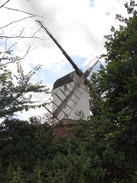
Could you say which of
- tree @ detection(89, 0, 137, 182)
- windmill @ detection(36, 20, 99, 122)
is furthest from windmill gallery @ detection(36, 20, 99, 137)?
tree @ detection(89, 0, 137, 182)

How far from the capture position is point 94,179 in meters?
5.37

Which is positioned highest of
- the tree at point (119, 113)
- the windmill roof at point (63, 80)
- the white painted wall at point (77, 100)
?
the windmill roof at point (63, 80)

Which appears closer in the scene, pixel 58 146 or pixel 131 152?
pixel 131 152

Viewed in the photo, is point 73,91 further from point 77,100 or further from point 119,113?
point 119,113

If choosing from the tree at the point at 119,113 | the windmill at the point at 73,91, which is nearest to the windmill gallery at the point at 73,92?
the windmill at the point at 73,91

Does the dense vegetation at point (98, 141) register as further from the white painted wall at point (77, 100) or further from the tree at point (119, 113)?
the white painted wall at point (77, 100)

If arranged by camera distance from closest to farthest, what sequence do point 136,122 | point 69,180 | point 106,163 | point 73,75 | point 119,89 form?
point 69,180, point 106,163, point 136,122, point 119,89, point 73,75

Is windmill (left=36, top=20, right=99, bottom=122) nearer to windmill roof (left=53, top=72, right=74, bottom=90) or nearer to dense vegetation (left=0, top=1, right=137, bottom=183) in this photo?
windmill roof (left=53, top=72, right=74, bottom=90)

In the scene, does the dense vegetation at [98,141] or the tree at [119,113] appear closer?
the dense vegetation at [98,141]

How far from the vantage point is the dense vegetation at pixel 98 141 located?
5.56 m

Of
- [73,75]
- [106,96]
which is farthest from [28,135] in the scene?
[73,75]

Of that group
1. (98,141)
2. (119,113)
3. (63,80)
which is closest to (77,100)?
(63,80)

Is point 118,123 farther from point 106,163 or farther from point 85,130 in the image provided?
point 85,130

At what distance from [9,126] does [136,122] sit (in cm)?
419
